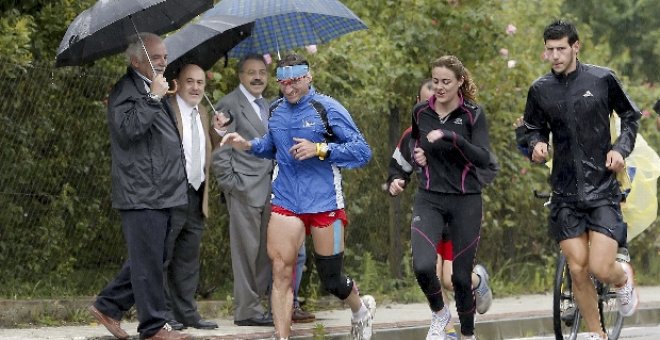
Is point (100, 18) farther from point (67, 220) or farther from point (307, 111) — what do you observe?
point (67, 220)

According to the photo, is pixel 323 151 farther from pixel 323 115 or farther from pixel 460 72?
pixel 460 72

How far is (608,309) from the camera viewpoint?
36.8 feet

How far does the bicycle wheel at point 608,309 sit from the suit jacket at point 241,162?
270 centimetres

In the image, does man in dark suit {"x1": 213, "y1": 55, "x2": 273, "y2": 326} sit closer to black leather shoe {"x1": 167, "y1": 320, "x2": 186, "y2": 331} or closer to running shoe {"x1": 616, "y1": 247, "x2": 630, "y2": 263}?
black leather shoe {"x1": 167, "y1": 320, "x2": 186, "y2": 331}

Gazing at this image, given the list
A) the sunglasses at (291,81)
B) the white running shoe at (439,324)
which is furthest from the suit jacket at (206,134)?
the white running shoe at (439,324)

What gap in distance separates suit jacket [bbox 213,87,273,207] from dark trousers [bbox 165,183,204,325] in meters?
0.36

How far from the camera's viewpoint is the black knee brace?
10.2 m

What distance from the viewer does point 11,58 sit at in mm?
10820

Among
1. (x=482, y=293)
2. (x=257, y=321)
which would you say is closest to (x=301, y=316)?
Answer: (x=257, y=321)

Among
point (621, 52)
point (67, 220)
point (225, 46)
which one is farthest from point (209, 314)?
point (621, 52)

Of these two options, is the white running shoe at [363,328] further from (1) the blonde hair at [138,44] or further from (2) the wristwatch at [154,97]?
(1) the blonde hair at [138,44]

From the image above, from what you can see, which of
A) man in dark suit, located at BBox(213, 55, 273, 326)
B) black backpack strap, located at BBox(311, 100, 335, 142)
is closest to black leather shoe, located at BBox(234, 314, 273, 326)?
man in dark suit, located at BBox(213, 55, 273, 326)

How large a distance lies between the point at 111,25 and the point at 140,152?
856 mm

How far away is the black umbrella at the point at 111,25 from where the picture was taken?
31.4 ft
